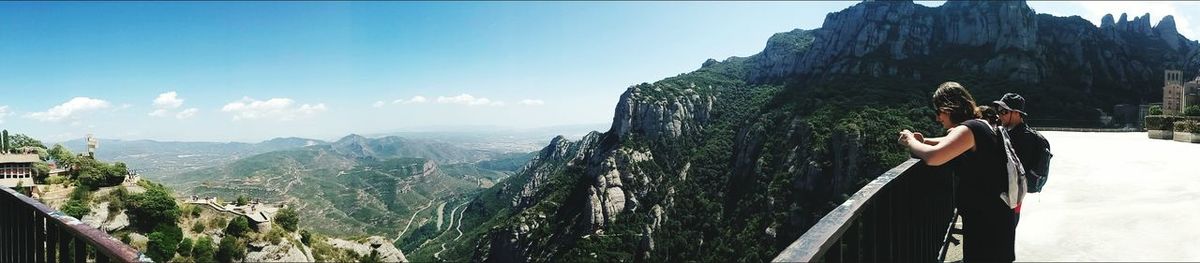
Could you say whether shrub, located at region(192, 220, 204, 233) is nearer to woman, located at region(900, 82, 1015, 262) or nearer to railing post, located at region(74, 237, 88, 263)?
railing post, located at region(74, 237, 88, 263)

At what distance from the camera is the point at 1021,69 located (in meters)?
78.6

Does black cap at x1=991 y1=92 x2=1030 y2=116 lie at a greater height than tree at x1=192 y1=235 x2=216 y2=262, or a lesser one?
greater

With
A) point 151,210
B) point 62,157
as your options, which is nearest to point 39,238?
point 151,210

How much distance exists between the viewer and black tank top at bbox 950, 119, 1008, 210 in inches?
123

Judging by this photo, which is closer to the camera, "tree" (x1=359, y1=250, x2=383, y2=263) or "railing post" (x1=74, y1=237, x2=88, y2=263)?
"railing post" (x1=74, y1=237, x2=88, y2=263)

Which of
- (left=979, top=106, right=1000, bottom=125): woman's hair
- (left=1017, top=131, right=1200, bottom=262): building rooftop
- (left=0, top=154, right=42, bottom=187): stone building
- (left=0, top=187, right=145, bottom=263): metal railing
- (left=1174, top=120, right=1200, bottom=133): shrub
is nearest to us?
(left=0, top=187, right=145, bottom=263): metal railing

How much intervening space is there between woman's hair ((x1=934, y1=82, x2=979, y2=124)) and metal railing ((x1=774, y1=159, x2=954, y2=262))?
0.46m

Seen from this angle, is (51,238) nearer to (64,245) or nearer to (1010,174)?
(64,245)

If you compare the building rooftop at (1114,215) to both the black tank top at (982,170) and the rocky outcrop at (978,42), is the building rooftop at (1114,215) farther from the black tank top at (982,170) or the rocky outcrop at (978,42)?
the rocky outcrop at (978,42)

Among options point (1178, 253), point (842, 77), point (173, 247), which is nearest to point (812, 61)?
point (842, 77)

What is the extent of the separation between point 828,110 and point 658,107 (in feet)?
110

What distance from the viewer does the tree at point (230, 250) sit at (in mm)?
34812

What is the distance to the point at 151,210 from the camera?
113 ft

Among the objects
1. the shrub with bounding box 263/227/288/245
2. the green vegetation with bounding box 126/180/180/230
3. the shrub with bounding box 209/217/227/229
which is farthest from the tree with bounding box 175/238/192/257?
the shrub with bounding box 263/227/288/245
